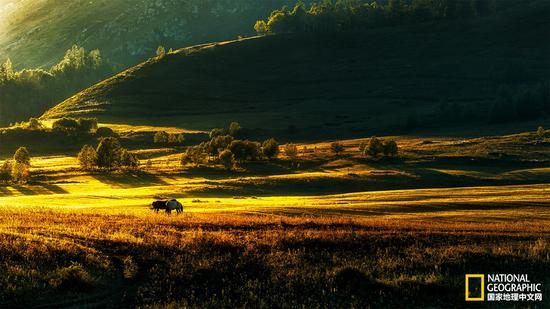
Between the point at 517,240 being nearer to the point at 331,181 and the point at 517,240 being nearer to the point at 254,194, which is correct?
the point at 254,194

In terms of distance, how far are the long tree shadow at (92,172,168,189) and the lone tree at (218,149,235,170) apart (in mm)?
16738

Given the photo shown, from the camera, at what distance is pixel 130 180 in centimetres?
12000

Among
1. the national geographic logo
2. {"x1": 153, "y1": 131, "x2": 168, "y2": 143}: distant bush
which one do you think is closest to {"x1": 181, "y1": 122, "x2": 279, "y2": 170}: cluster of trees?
{"x1": 153, "y1": 131, "x2": 168, "y2": 143}: distant bush

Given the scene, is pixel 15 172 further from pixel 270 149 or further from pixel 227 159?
pixel 270 149

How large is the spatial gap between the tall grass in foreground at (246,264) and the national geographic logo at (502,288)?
1.80 feet

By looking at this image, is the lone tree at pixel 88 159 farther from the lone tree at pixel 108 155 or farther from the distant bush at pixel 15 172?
the distant bush at pixel 15 172

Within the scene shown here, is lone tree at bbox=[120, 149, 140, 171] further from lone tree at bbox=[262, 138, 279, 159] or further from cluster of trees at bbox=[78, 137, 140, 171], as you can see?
lone tree at bbox=[262, 138, 279, 159]

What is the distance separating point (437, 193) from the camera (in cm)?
7906

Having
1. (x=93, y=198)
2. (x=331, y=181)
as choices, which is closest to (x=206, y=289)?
(x=93, y=198)

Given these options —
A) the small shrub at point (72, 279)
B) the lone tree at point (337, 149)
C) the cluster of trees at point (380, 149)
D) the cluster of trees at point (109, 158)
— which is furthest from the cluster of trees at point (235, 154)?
the small shrub at point (72, 279)

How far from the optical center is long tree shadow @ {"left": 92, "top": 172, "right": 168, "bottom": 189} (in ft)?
375

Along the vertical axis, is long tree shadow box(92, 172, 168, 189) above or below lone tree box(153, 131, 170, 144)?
below

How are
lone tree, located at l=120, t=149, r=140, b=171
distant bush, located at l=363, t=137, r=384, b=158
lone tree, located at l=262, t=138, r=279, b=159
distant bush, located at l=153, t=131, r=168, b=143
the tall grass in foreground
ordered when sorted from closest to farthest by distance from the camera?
1. the tall grass in foreground
2. lone tree, located at l=120, t=149, r=140, b=171
3. distant bush, located at l=363, t=137, r=384, b=158
4. lone tree, located at l=262, t=138, r=279, b=159
5. distant bush, located at l=153, t=131, r=168, b=143

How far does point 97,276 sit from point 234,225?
1384cm
